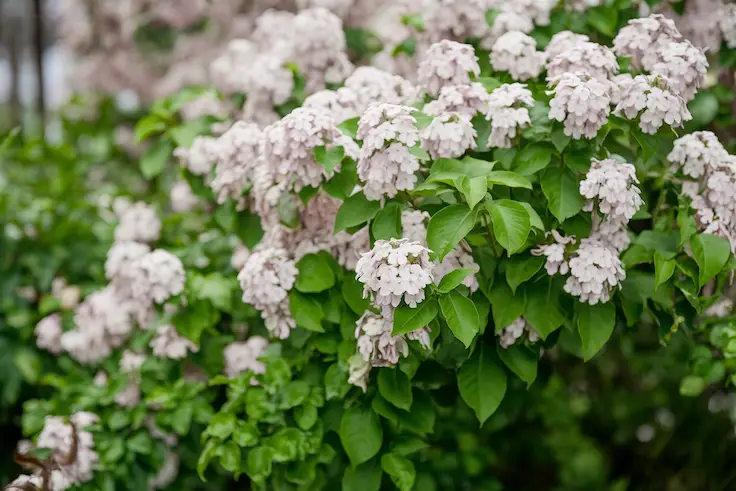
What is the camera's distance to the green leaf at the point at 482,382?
5.65 feet

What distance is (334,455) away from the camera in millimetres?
1846

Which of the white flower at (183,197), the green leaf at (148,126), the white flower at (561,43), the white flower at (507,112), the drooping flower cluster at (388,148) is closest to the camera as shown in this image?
the drooping flower cluster at (388,148)

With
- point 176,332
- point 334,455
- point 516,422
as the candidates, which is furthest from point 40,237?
point 516,422

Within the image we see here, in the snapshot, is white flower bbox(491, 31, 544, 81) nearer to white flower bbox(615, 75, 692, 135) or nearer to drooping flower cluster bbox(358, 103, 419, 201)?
white flower bbox(615, 75, 692, 135)

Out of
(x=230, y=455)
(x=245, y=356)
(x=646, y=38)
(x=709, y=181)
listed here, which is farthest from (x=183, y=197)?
(x=709, y=181)

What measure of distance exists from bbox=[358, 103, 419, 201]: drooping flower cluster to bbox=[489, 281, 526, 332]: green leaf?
33 centimetres

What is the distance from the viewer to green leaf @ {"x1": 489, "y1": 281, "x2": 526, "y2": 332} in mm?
1689

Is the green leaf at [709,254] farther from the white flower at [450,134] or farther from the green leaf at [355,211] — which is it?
the green leaf at [355,211]

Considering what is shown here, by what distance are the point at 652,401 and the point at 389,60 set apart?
1887 millimetres

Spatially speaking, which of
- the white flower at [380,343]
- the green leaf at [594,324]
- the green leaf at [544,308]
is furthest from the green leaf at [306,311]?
the green leaf at [594,324]

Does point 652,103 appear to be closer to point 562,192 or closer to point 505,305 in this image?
point 562,192

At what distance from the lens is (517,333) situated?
68.1 inches

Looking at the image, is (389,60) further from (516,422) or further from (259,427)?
(516,422)

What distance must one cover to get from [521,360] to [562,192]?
412mm
